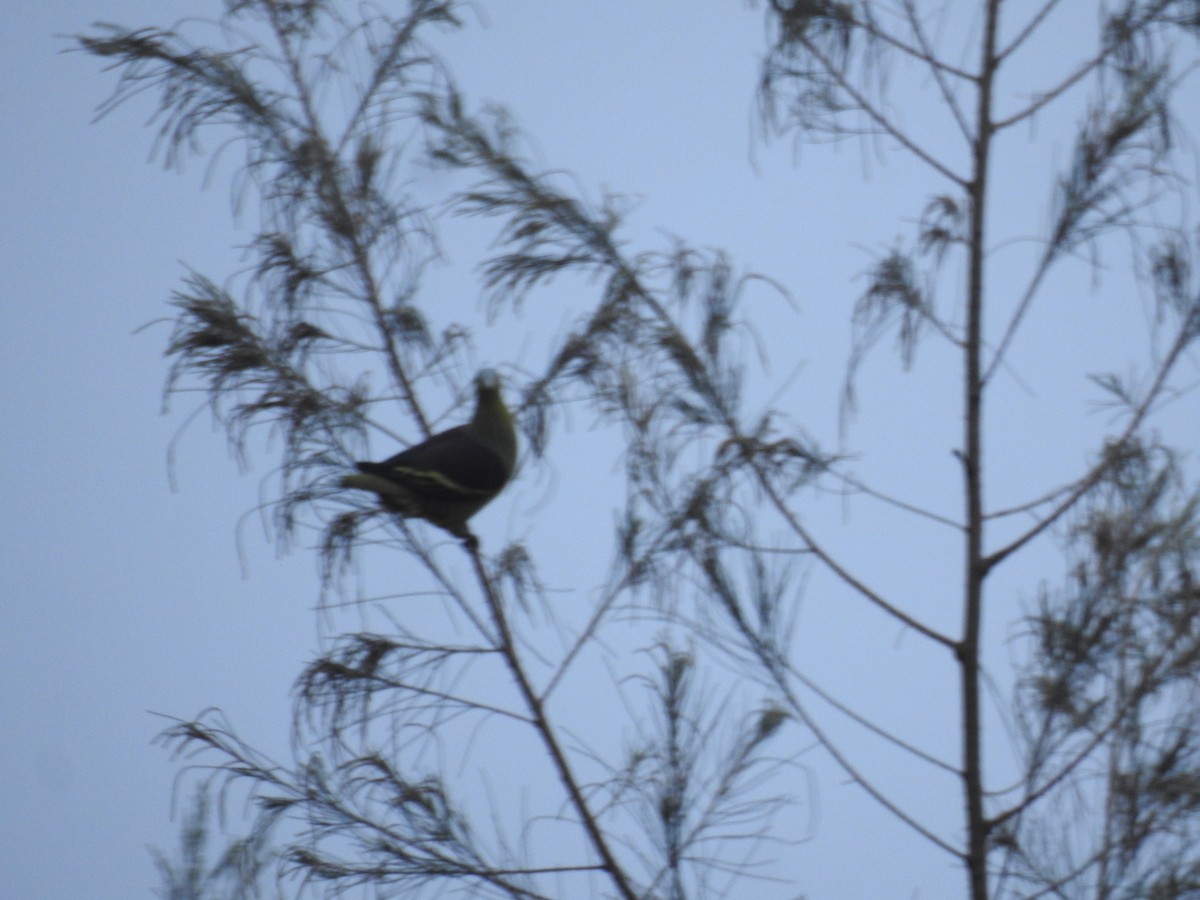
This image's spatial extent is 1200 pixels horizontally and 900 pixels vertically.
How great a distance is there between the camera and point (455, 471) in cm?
317

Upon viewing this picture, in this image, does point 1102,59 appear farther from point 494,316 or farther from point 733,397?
point 494,316

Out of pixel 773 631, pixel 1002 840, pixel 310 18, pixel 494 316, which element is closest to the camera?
pixel 1002 840

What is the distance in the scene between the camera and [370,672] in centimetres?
308

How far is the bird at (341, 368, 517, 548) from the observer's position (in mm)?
3094

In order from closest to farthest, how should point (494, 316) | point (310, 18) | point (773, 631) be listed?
1. point (773, 631)
2. point (494, 316)
3. point (310, 18)

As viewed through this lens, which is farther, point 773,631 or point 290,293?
point 290,293

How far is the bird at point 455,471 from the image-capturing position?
3.09 metres

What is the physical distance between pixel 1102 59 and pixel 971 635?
1244 mm

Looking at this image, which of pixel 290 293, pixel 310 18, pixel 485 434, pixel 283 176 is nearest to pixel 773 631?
pixel 485 434

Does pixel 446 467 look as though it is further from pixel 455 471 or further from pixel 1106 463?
pixel 1106 463

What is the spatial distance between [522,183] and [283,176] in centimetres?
59

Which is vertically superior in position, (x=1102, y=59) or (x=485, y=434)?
(x=1102, y=59)

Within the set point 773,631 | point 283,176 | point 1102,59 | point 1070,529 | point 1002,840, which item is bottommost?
point 1002,840

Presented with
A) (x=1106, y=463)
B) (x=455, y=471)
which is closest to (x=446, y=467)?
(x=455, y=471)
